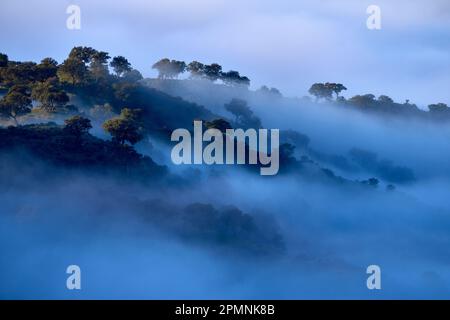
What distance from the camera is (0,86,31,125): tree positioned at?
60.5 meters

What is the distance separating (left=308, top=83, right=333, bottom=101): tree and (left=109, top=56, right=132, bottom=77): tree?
17530 mm

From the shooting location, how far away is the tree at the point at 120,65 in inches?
3135

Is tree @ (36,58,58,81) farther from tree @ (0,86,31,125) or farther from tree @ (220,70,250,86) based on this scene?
tree @ (220,70,250,86)

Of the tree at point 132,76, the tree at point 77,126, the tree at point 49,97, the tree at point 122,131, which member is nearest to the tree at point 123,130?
the tree at point 122,131

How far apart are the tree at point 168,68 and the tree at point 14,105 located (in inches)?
981

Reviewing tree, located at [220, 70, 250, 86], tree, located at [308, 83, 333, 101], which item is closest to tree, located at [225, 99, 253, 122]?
tree, located at [220, 70, 250, 86]

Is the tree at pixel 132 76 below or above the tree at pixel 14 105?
above

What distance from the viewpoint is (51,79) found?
67.9 metres

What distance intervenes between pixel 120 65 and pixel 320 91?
19.2 metres

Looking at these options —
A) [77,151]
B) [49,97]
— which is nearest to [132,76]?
[49,97]

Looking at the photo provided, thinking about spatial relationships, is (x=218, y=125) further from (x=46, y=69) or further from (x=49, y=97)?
(x=46, y=69)

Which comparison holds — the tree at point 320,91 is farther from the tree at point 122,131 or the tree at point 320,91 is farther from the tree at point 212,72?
the tree at point 122,131

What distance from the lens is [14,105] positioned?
6081 centimetres
